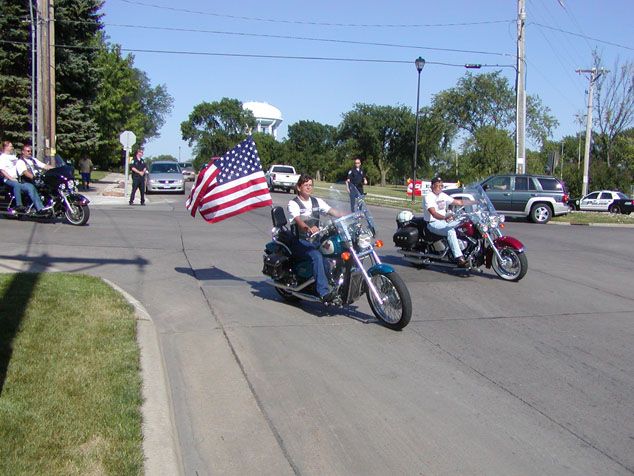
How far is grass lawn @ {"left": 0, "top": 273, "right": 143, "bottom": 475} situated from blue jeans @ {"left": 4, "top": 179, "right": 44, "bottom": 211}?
26.4 ft

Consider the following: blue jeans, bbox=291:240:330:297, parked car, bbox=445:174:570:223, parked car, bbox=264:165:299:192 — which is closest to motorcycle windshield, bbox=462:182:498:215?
blue jeans, bbox=291:240:330:297

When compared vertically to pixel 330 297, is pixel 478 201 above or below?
above

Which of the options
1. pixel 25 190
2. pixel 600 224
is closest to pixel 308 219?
pixel 25 190

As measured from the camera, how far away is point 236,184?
8688 millimetres

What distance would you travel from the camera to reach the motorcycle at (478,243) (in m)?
10.5

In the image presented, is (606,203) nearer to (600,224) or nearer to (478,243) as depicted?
(600,224)

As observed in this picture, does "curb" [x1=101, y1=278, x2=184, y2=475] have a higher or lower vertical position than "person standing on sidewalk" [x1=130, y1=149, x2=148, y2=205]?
lower

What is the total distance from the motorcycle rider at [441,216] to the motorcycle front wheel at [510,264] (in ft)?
1.78

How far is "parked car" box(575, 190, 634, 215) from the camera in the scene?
126 feet

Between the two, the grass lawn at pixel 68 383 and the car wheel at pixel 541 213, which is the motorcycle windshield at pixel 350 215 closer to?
the grass lawn at pixel 68 383

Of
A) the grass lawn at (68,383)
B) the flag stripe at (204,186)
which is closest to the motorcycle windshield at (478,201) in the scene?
the flag stripe at (204,186)

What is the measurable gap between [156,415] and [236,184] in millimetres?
4627

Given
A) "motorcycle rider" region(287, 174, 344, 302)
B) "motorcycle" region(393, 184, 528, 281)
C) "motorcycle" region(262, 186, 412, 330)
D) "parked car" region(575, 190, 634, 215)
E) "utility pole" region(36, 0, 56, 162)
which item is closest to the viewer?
"motorcycle" region(262, 186, 412, 330)

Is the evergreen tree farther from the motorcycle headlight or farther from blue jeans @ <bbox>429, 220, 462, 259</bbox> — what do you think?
the motorcycle headlight
